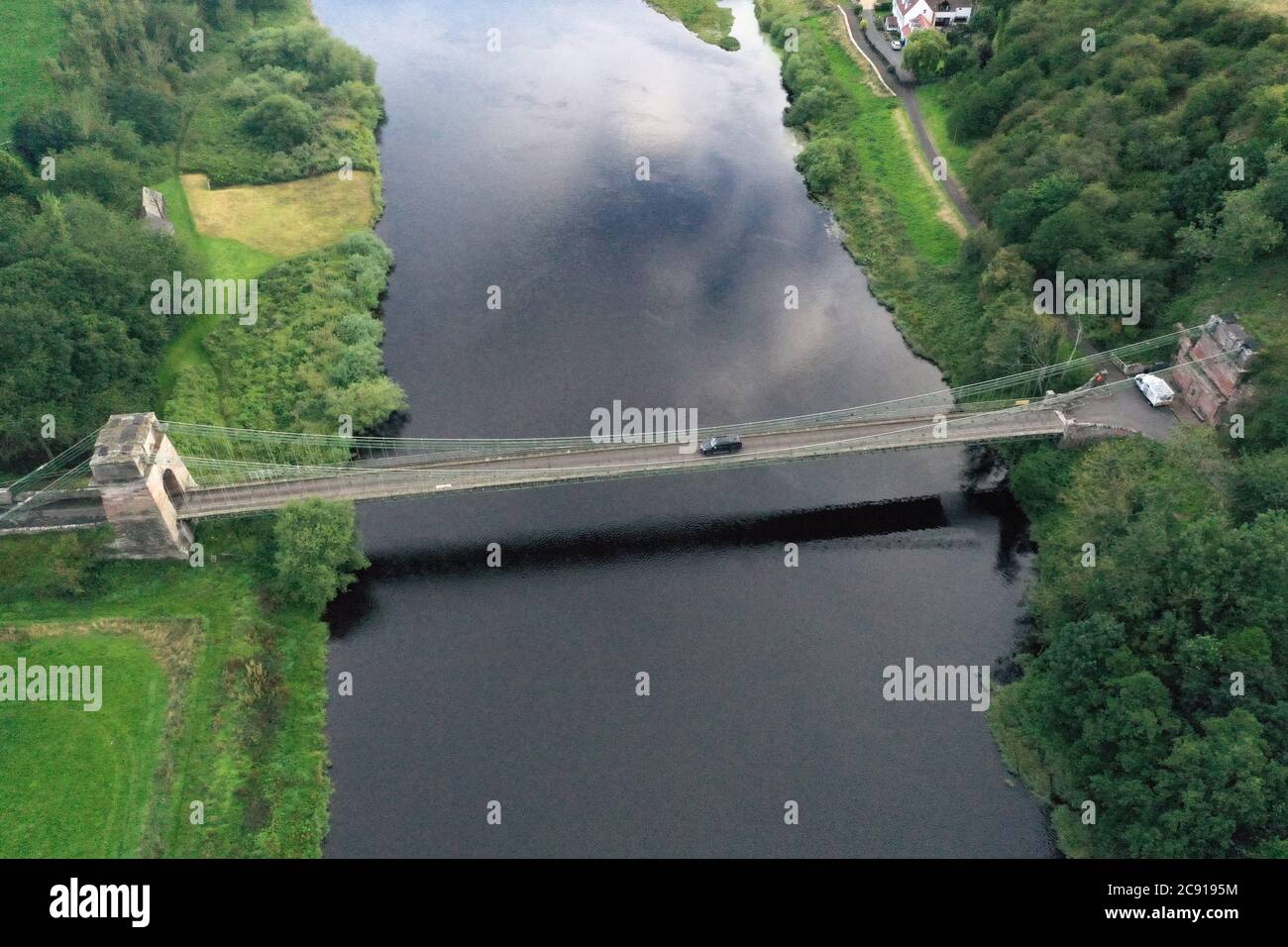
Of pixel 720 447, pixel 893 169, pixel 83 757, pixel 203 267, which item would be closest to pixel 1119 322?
pixel 720 447

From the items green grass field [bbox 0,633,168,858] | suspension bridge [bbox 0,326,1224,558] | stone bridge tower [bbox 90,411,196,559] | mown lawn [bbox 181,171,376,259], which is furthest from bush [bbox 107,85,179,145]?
green grass field [bbox 0,633,168,858]

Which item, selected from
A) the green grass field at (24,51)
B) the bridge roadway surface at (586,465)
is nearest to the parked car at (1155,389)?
the bridge roadway surface at (586,465)

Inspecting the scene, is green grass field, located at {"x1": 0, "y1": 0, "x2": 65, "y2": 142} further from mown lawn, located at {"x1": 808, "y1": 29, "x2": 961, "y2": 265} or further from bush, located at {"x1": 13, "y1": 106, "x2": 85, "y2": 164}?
mown lawn, located at {"x1": 808, "y1": 29, "x2": 961, "y2": 265}

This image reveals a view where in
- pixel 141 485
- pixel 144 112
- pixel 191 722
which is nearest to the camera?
pixel 191 722

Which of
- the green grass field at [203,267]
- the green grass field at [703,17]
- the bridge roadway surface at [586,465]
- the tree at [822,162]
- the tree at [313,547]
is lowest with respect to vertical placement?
the tree at [313,547]

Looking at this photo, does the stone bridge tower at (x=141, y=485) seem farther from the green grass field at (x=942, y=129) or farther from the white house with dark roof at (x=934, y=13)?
the white house with dark roof at (x=934, y=13)

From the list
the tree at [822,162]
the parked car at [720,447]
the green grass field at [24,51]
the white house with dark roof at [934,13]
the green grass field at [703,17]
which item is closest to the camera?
the parked car at [720,447]

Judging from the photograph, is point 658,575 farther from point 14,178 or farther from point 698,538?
point 14,178

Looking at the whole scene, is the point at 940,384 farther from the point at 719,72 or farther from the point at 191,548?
the point at 719,72
